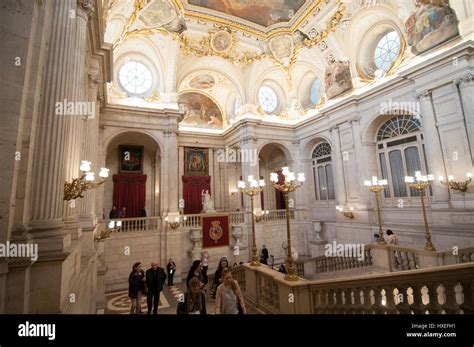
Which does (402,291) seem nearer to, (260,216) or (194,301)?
(194,301)

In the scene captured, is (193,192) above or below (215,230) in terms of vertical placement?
above

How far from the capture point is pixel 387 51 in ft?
38.2

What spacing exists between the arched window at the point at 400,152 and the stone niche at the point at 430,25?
3.01 m

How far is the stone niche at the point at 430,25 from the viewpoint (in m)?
9.01

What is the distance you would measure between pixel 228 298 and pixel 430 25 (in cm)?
1216

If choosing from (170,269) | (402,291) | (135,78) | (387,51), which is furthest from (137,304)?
(387,51)

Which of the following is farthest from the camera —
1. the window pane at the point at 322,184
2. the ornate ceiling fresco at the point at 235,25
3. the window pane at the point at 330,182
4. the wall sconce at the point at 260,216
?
the window pane at the point at 322,184

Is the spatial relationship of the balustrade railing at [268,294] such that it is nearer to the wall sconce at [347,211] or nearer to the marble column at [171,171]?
the marble column at [171,171]

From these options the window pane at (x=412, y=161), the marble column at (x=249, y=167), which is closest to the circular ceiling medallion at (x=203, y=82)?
the marble column at (x=249, y=167)

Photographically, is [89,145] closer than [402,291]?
No

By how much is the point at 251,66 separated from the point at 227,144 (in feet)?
17.9

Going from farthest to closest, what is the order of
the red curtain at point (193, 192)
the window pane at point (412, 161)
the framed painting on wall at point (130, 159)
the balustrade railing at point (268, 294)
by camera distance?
the red curtain at point (193, 192), the framed painting on wall at point (130, 159), the window pane at point (412, 161), the balustrade railing at point (268, 294)

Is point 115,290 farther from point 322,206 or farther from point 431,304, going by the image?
point 322,206
